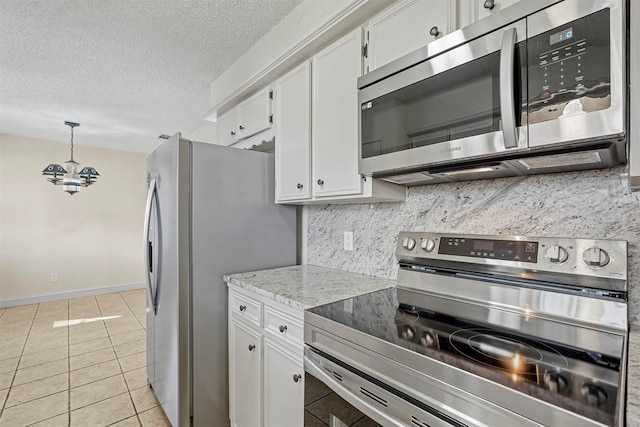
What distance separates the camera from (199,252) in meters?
1.77

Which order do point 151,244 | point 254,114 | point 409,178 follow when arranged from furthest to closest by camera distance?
1. point 254,114
2. point 151,244
3. point 409,178

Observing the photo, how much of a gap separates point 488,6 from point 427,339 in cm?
111

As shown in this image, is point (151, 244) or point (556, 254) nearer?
point (556, 254)

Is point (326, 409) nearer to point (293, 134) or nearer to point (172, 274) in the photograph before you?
point (172, 274)

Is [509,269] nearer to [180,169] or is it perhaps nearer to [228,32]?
[180,169]

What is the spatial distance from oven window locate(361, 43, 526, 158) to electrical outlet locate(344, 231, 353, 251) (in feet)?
2.16

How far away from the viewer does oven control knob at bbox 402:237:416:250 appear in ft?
4.87

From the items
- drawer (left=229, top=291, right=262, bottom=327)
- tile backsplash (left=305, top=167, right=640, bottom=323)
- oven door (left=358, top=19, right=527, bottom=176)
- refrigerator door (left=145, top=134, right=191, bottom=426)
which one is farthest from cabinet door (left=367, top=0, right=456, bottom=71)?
drawer (left=229, top=291, right=262, bottom=327)

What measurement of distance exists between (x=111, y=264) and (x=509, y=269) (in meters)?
5.97

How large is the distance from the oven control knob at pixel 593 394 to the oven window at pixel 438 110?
2.29 feet

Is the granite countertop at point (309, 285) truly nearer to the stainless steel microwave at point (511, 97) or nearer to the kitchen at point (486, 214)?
the kitchen at point (486, 214)

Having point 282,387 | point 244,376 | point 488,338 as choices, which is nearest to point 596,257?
point 488,338

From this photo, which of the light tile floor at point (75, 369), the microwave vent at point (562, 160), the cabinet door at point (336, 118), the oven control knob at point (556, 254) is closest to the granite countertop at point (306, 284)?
the cabinet door at point (336, 118)

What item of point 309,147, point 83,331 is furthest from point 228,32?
point 83,331
